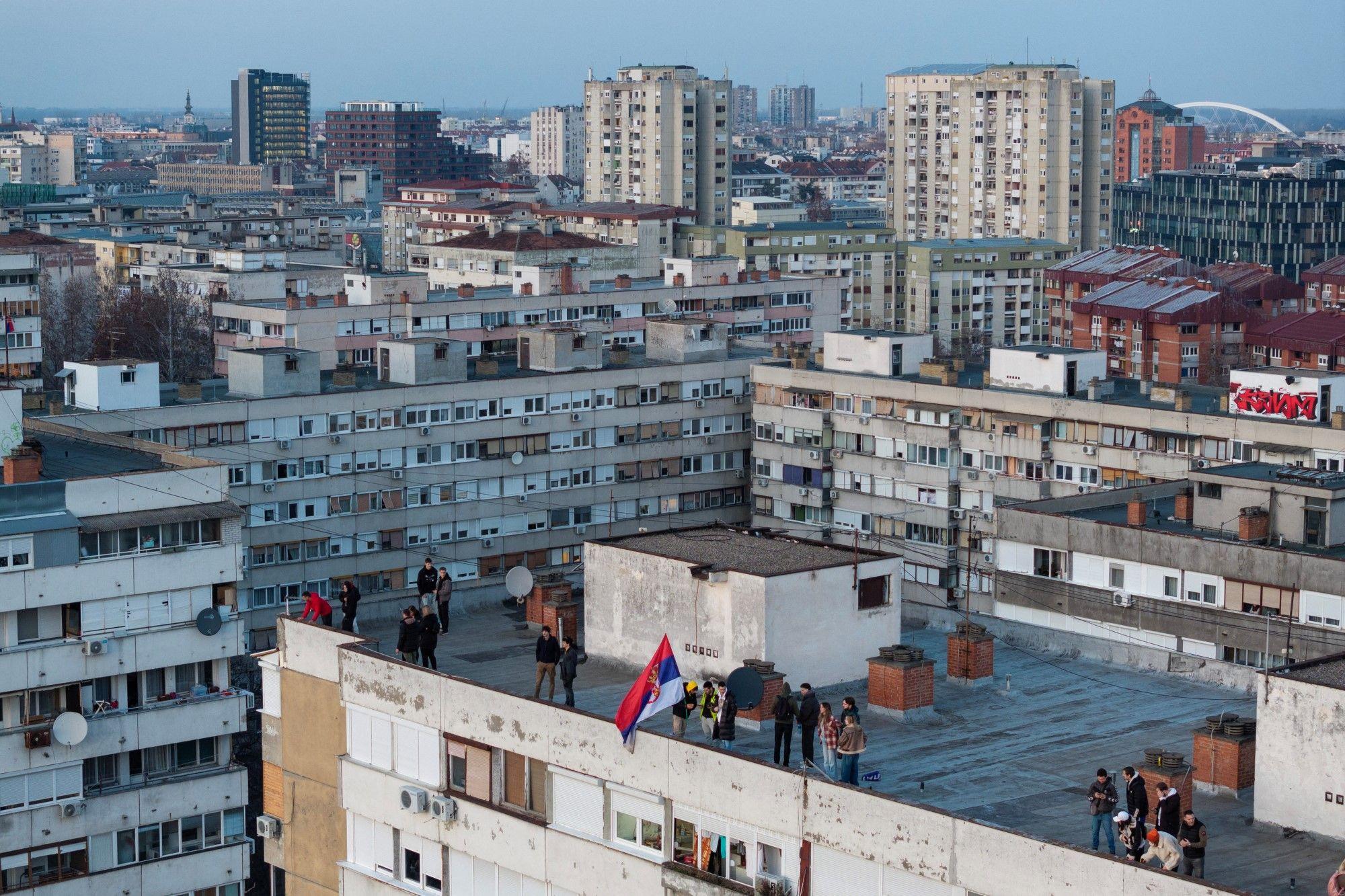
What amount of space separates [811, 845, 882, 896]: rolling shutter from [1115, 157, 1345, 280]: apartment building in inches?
6368

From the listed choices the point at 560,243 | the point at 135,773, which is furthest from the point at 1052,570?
the point at 560,243

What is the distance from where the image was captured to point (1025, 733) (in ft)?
84.4

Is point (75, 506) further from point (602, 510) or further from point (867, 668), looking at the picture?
point (602, 510)

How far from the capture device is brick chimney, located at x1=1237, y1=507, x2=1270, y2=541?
128 feet

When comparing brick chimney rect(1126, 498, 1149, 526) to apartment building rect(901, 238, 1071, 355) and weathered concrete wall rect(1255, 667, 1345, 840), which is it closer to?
weathered concrete wall rect(1255, 667, 1345, 840)

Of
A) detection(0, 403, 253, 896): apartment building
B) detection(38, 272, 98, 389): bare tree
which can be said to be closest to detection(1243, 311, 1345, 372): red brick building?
detection(38, 272, 98, 389): bare tree

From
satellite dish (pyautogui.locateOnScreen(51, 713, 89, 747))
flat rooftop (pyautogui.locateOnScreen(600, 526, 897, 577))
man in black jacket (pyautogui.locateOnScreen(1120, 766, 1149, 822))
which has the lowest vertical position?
satellite dish (pyautogui.locateOnScreen(51, 713, 89, 747))

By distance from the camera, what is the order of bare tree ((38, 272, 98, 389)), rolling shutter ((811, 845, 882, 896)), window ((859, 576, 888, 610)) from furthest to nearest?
bare tree ((38, 272, 98, 389)) < window ((859, 576, 888, 610)) < rolling shutter ((811, 845, 882, 896))

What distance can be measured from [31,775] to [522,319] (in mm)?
59314

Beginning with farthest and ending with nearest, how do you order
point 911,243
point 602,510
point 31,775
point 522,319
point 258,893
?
point 911,243 < point 522,319 < point 602,510 < point 258,893 < point 31,775

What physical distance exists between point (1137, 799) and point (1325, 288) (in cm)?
12319

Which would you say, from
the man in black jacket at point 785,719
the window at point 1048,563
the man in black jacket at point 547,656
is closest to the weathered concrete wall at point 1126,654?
the man in black jacket at point 785,719

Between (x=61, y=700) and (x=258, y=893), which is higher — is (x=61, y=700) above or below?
above

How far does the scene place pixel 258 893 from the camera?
49.1m
